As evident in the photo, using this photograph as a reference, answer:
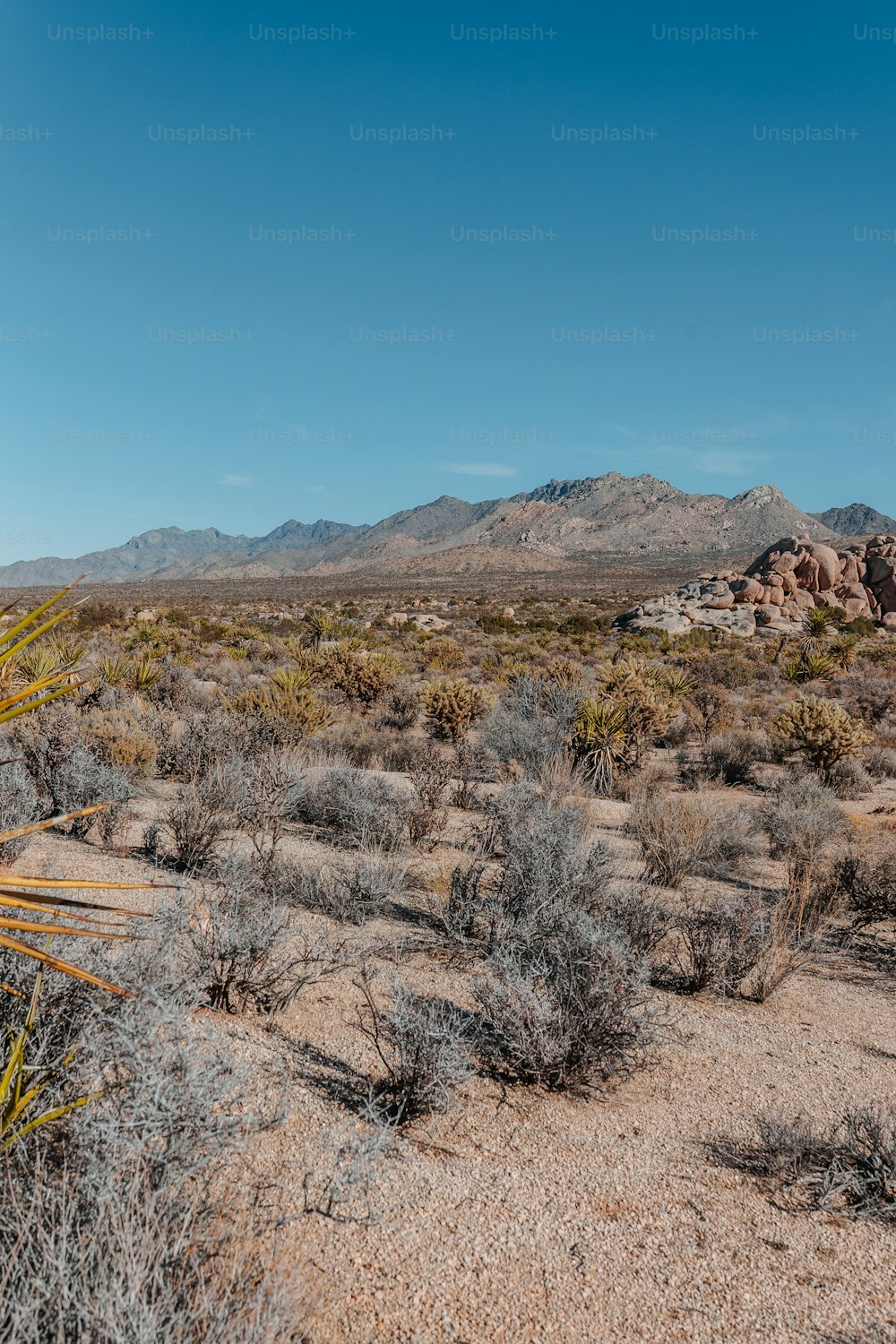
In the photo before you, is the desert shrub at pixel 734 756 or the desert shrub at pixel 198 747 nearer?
the desert shrub at pixel 198 747

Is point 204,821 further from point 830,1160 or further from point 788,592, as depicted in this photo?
point 788,592

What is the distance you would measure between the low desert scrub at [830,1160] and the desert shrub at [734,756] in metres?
7.35

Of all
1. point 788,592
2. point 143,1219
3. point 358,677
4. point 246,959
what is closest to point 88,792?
point 246,959

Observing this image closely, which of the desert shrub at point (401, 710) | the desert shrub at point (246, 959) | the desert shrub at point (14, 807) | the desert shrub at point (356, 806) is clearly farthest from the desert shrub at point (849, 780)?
the desert shrub at point (14, 807)

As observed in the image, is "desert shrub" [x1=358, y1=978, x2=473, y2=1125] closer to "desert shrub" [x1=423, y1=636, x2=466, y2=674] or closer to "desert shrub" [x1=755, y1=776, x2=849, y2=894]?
"desert shrub" [x1=755, y1=776, x2=849, y2=894]

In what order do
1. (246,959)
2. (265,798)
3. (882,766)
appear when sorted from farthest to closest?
1. (882,766)
2. (265,798)
3. (246,959)

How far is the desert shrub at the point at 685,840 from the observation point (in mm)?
6895

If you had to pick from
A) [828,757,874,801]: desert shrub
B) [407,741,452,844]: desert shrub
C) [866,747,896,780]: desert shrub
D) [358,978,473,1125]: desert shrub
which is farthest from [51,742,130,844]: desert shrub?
[866,747,896,780]: desert shrub

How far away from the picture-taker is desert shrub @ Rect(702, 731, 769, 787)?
10.9 meters

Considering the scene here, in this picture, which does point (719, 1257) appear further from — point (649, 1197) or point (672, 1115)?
point (672, 1115)

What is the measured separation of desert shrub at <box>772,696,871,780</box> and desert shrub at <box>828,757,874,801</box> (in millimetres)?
81

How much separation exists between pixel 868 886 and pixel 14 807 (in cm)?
715

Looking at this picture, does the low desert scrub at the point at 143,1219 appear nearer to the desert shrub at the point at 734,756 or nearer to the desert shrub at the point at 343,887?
the desert shrub at the point at 343,887

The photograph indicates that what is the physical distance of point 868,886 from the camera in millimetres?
6422
